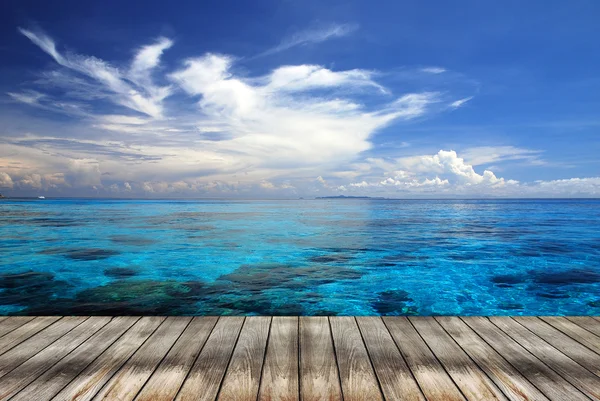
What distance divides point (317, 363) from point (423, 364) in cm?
88

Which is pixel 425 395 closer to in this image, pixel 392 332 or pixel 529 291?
pixel 392 332

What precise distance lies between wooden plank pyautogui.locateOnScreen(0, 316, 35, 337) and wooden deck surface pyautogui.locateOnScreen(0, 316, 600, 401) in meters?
0.01

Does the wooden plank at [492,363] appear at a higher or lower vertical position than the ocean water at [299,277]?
higher

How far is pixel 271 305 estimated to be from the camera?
7281 millimetres

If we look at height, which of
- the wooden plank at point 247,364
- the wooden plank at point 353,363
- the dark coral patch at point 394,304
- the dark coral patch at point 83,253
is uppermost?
the wooden plank at point 353,363

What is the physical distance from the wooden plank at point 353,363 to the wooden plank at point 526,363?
1222 mm

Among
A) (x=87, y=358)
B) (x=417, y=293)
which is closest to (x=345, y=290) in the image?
(x=417, y=293)

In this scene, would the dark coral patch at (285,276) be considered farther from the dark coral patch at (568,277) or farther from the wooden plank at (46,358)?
the dark coral patch at (568,277)

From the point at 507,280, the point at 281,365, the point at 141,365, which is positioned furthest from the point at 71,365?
the point at 507,280

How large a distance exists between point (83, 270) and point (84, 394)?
1010 centimetres

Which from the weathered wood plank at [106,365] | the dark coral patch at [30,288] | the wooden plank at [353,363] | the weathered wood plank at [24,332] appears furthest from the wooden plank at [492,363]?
the dark coral patch at [30,288]

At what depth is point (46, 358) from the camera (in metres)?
2.85

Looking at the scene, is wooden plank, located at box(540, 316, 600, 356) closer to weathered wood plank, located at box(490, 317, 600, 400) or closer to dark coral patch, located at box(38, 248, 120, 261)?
weathered wood plank, located at box(490, 317, 600, 400)

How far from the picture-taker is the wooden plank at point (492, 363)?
241cm
